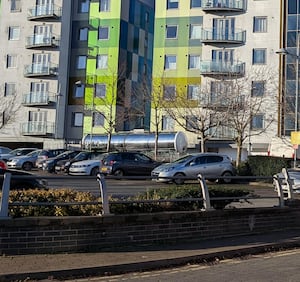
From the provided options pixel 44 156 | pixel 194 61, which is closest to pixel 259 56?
pixel 194 61

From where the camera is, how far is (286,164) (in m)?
33.8

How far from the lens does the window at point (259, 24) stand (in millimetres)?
54375

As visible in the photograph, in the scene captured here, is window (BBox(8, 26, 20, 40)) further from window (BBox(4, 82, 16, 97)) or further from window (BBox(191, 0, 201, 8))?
window (BBox(191, 0, 201, 8))

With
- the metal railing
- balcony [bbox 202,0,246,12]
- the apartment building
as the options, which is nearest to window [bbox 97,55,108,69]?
the apartment building

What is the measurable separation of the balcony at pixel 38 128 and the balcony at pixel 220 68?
17761 millimetres

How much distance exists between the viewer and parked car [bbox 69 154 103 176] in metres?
31.1

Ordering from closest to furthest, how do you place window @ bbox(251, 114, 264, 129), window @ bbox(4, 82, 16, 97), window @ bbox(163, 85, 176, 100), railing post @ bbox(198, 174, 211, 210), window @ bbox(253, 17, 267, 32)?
railing post @ bbox(198, 174, 211, 210), window @ bbox(163, 85, 176, 100), window @ bbox(251, 114, 264, 129), window @ bbox(253, 17, 267, 32), window @ bbox(4, 82, 16, 97)

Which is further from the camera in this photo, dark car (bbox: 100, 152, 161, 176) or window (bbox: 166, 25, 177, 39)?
window (bbox: 166, 25, 177, 39)

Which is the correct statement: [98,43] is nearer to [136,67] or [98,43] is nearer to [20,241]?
[136,67]

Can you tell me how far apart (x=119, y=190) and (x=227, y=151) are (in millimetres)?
43559

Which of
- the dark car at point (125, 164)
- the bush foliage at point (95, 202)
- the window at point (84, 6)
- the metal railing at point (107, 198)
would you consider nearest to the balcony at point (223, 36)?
the window at point (84, 6)

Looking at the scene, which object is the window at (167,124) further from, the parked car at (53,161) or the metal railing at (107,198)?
the metal railing at (107,198)

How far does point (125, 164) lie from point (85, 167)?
7.51 ft

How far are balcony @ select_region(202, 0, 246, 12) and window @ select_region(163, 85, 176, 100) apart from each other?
29.5 feet
